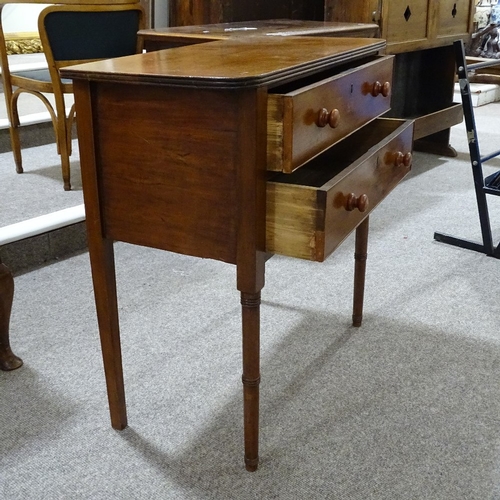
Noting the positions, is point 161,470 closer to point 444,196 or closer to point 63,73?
point 63,73

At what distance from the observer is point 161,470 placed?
3.72 feet

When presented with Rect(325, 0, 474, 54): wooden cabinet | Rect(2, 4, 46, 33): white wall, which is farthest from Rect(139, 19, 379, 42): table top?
Rect(2, 4, 46, 33): white wall

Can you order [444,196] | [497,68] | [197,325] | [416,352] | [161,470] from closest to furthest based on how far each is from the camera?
1. [161,470]
2. [416,352]
3. [197,325]
4. [444,196]
5. [497,68]

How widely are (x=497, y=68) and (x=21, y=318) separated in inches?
172

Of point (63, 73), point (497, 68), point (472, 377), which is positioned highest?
point (63, 73)

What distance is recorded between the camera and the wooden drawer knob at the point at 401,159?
1.27 meters

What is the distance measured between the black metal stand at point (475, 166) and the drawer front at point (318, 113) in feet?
2.41

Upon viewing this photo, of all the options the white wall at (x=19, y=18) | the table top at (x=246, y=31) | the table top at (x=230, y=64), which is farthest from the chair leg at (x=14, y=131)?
the white wall at (x=19, y=18)

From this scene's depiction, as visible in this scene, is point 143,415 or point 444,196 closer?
point 143,415

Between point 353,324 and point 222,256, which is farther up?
point 222,256

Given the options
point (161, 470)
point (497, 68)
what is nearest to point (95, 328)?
point (161, 470)

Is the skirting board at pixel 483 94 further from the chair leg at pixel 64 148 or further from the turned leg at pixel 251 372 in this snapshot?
the turned leg at pixel 251 372

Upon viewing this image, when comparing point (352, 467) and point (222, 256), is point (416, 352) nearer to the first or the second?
point (352, 467)

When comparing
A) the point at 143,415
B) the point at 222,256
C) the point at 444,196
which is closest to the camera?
the point at 222,256
